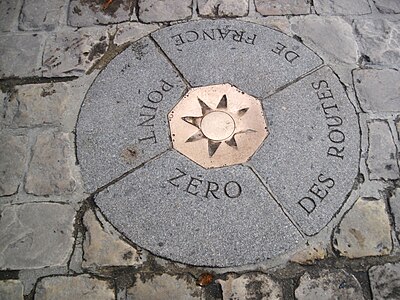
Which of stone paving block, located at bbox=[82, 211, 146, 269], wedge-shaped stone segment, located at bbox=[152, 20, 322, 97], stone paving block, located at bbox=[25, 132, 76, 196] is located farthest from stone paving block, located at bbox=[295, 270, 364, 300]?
stone paving block, located at bbox=[25, 132, 76, 196]

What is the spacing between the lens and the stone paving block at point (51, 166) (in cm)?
213

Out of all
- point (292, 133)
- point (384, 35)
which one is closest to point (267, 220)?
point (292, 133)

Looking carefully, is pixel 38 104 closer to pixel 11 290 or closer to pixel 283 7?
pixel 11 290

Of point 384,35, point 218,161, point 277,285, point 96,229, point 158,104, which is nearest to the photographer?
point 277,285

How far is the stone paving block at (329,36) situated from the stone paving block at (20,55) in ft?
5.17

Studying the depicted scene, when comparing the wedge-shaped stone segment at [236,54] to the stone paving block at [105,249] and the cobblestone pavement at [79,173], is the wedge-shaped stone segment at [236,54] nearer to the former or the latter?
the cobblestone pavement at [79,173]

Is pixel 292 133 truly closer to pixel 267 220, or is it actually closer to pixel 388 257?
pixel 267 220

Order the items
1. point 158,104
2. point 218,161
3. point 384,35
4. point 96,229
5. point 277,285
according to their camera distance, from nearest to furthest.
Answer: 1. point 277,285
2. point 96,229
3. point 218,161
4. point 158,104
5. point 384,35

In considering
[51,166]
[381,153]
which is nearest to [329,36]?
[381,153]

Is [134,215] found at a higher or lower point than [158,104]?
lower

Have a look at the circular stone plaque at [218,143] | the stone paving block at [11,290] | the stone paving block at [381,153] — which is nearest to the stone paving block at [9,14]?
the circular stone plaque at [218,143]

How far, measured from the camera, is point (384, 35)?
2.61 metres

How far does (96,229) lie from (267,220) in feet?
2.63

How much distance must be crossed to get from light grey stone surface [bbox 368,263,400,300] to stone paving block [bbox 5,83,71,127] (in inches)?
68.7
